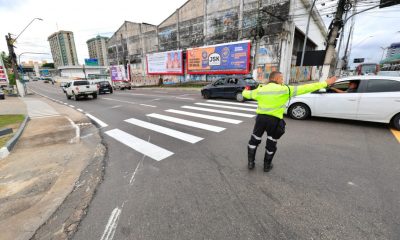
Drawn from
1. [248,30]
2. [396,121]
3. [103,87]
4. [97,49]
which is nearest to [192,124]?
[396,121]

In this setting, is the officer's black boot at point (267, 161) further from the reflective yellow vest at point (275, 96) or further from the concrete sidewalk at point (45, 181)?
the concrete sidewalk at point (45, 181)

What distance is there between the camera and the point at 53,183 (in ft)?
11.9

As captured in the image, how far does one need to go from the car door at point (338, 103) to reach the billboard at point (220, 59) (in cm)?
1555

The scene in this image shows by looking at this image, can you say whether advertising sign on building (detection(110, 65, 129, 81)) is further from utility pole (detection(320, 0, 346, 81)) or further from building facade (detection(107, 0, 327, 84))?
utility pole (detection(320, 0, 346, 81))

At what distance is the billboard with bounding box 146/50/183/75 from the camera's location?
2900 centimetres

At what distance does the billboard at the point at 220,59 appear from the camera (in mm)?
21300

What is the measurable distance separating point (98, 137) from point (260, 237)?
604 cm

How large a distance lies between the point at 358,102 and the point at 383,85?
0.74 meters

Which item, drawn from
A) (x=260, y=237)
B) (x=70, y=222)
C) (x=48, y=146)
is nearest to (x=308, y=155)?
(x=260, y=237)

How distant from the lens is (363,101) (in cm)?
574

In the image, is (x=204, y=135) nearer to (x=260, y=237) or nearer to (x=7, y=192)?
(x=260, y=237)

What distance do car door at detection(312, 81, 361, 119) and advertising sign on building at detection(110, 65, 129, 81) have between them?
42.1 metres

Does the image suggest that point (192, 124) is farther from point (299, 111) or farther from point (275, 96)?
point (275, 96)

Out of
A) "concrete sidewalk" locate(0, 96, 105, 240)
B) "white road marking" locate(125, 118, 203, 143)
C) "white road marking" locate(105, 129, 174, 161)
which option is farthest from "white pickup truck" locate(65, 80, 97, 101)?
"white road marking" locate(105, 129, 174, 161)
